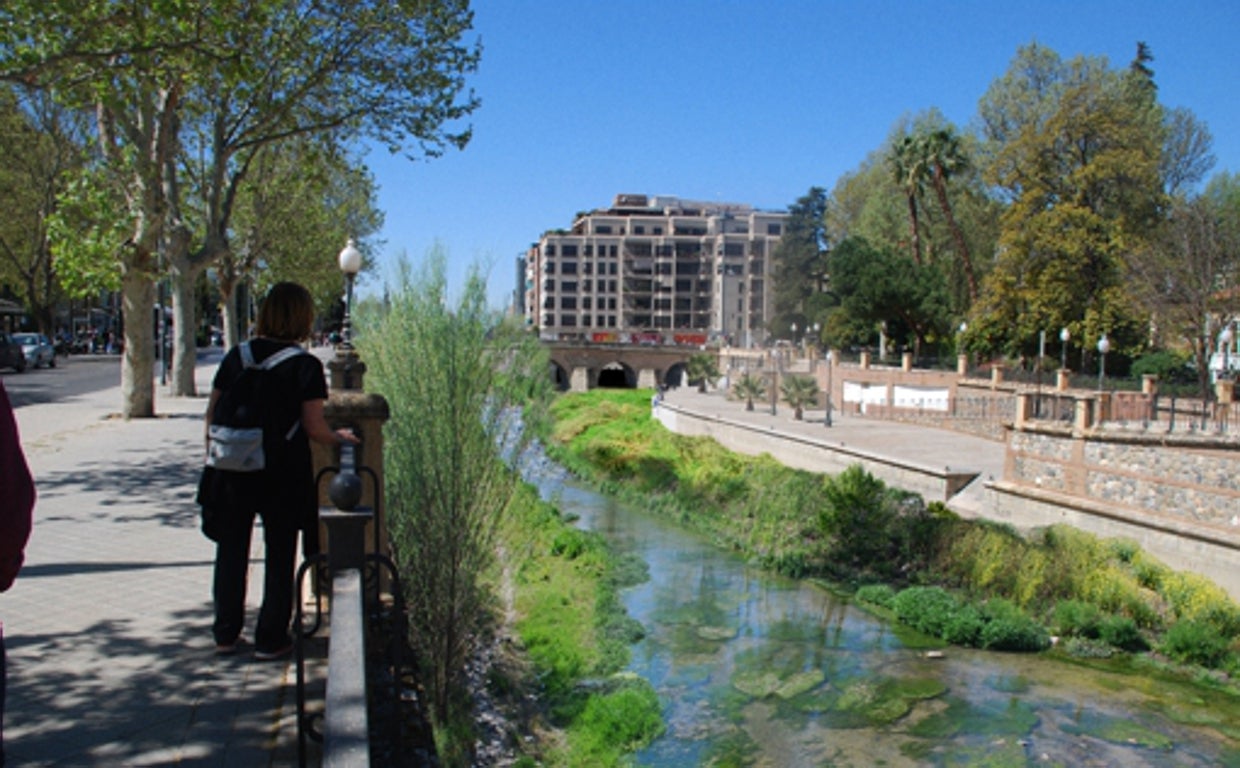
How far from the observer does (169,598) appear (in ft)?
20.9

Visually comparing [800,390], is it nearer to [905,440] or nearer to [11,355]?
[905,440]

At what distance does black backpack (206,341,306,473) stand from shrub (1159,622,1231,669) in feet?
41.1

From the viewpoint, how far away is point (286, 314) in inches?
182

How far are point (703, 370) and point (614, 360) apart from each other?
1599cm

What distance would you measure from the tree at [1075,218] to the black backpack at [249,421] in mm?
29816

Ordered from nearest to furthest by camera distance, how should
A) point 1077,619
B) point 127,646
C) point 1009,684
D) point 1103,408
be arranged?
point 127,646 → point 1009,684 → point 1077,619 → point 1103,408

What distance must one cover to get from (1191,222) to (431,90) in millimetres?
21331

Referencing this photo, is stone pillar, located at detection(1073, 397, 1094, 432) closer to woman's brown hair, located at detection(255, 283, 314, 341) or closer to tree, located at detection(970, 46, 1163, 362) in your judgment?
tree, located at detection(970, 46, 1163, 362)

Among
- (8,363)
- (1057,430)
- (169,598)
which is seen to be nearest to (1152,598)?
(1057,430)

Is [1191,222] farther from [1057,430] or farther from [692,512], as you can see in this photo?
[692,512]

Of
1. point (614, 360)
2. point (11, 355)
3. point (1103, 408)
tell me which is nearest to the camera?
point (1103, 408)

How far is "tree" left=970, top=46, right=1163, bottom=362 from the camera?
30984 millimetres

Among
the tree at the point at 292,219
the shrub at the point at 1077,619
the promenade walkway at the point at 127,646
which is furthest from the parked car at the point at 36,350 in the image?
the shrub at the point at 1077,619

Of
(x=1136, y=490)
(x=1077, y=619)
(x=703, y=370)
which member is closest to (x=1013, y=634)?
(x=1077, y=619)
